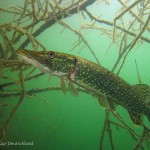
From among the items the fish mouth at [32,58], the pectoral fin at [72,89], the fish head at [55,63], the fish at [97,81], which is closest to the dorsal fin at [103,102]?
the fish at [97,81]

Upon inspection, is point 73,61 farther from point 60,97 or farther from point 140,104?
point 60,97

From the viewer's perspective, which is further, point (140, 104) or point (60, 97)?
point (60, 97)

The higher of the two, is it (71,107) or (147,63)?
(147,63)

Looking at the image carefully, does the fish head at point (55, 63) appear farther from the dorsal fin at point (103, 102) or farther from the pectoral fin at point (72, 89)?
the dorsal fin at point (103, 102)

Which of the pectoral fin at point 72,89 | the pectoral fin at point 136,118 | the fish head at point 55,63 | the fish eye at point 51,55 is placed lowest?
the pectoral fin at point 136,118

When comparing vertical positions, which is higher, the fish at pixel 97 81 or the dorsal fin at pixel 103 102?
the fish at pixel 97 81

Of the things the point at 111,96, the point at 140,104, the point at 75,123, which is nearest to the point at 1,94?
the point at 111,96

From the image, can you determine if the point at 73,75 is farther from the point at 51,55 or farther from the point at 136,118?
the point at 136,118

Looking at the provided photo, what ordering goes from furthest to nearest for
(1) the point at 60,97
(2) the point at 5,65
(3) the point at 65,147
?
(1) the point at 60,97 → (3) the point at 65,147 → (2) the point at 5,65
